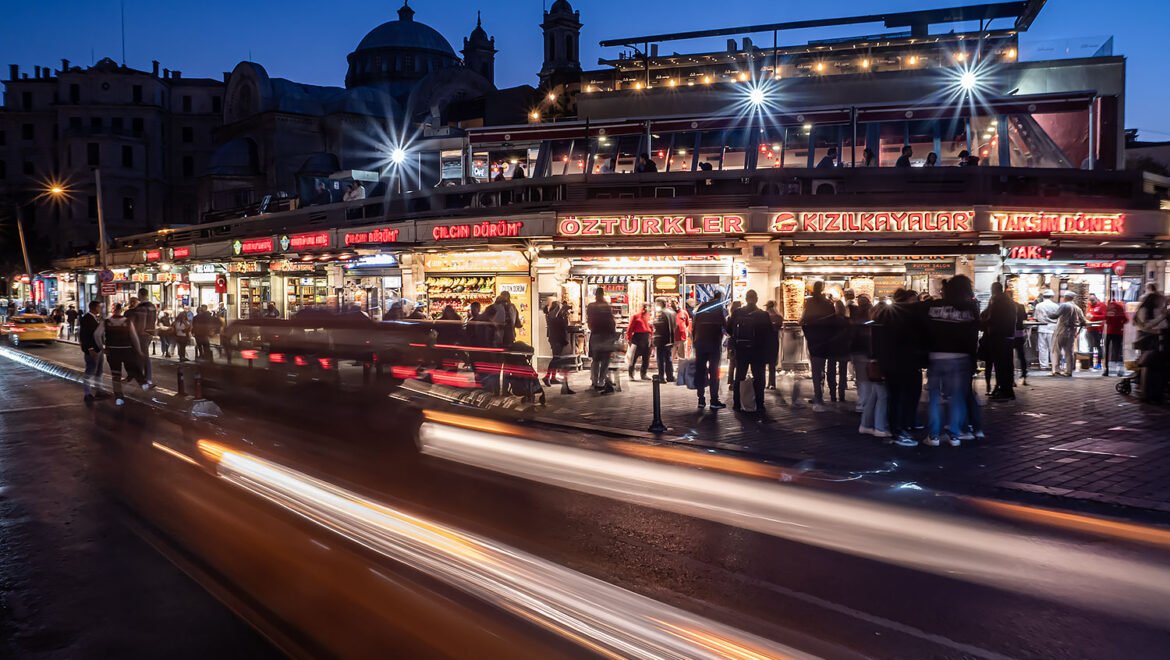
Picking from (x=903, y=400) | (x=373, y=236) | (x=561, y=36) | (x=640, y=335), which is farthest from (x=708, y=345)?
(x=561, y=36)

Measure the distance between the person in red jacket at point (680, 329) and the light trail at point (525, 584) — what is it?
13772 millimetres

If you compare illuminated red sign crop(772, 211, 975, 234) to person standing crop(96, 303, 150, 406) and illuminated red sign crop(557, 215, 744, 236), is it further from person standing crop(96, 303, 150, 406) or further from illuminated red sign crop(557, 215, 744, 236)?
person standing crop(96, 303, 150, 406)

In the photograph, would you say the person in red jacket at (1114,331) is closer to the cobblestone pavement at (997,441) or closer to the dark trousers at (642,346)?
the cobblestone pavement at (997,441)

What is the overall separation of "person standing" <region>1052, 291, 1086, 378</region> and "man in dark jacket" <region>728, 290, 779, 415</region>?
8.30 m

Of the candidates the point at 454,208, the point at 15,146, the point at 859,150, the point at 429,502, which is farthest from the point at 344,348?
the point at 15,146

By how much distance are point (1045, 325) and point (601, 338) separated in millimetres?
10628

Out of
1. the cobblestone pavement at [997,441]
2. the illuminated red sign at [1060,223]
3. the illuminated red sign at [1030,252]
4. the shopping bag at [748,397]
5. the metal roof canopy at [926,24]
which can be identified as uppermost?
the metal roof canopy at [926,24]

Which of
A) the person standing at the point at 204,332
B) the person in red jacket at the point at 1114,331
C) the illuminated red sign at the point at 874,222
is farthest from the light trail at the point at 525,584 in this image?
the person in red jacket at the point at 1114,331

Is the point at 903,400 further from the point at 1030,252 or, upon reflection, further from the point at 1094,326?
the point at 1094,326

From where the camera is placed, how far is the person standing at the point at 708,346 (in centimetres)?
1411

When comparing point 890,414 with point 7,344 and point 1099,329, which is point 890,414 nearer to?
point 1099,329

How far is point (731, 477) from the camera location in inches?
316

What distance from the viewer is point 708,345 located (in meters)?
14.2

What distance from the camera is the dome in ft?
251
